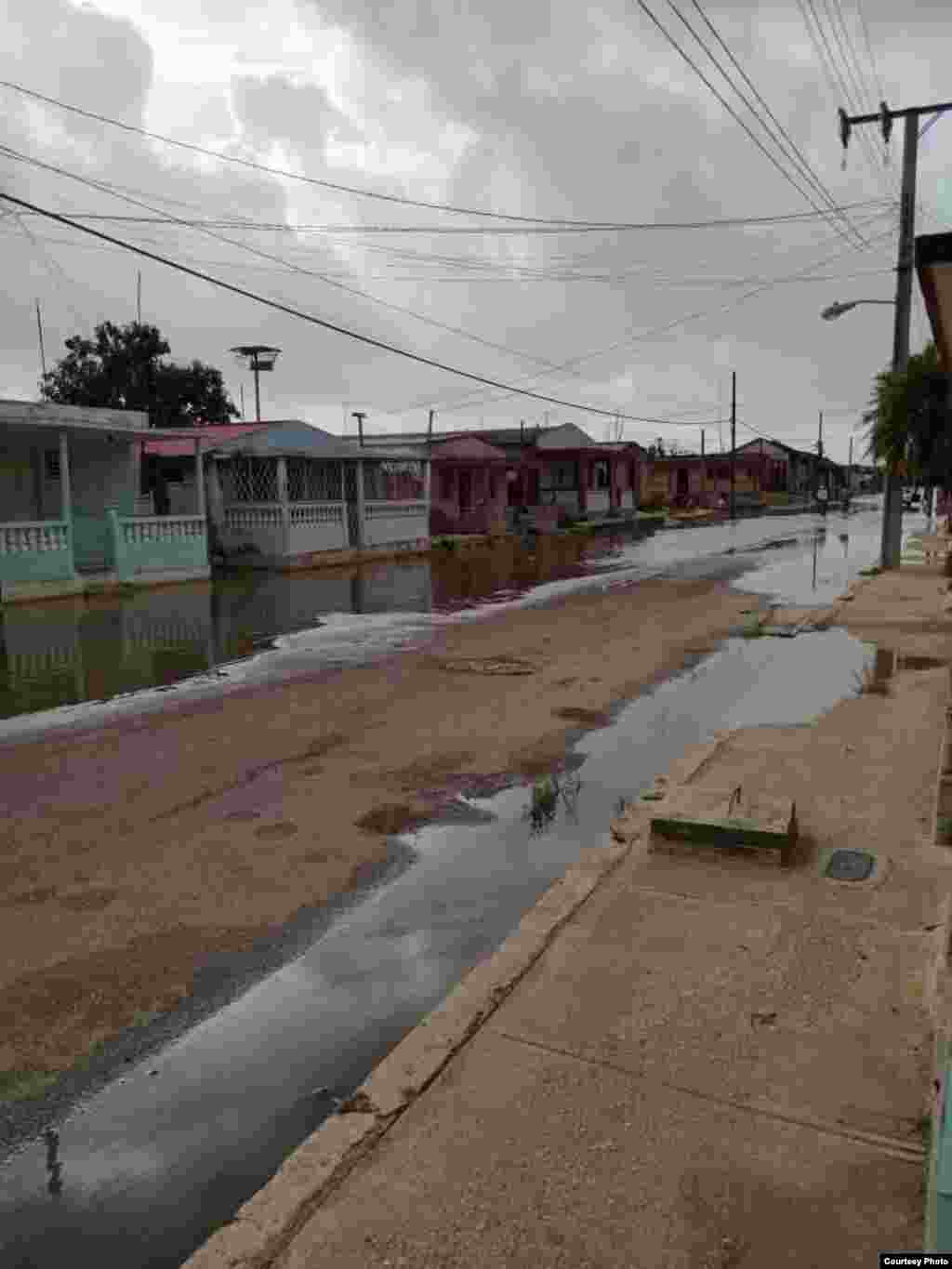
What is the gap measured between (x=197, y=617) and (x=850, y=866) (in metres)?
13.7

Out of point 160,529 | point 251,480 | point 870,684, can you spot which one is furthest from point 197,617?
point 870,684

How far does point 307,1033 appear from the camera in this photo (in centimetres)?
391

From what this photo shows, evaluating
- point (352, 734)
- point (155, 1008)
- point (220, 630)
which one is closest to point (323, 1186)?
point (155, 1008)

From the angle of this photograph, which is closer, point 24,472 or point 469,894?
point 469,894

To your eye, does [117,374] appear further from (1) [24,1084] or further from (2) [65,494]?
(1) [24,1084]

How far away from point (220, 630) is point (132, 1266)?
13.2 metres

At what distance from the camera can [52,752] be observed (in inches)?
323

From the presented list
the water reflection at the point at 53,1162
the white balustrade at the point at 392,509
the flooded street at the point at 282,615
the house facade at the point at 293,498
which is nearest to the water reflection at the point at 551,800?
the water reflection at the point at 53,1162

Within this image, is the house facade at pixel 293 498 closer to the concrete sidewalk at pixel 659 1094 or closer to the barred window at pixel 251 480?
the barred window at pixel 251 480

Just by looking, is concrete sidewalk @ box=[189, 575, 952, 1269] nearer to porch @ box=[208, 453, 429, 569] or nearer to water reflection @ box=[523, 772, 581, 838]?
water reflection @ box=[523, 772, 581, 838]

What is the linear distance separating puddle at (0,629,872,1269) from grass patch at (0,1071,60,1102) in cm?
18

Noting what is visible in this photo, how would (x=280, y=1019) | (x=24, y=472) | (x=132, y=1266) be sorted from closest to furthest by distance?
1. (x=132, y=1266)
2. (x=280, y=1019)
3. (x=24, y=472)

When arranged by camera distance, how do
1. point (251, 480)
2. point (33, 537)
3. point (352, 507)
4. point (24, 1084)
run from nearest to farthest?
point (24, 1084)
point (33, 537)
point (251, 480)
point (352, 507)

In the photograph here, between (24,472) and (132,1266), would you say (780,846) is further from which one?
(24,472)
